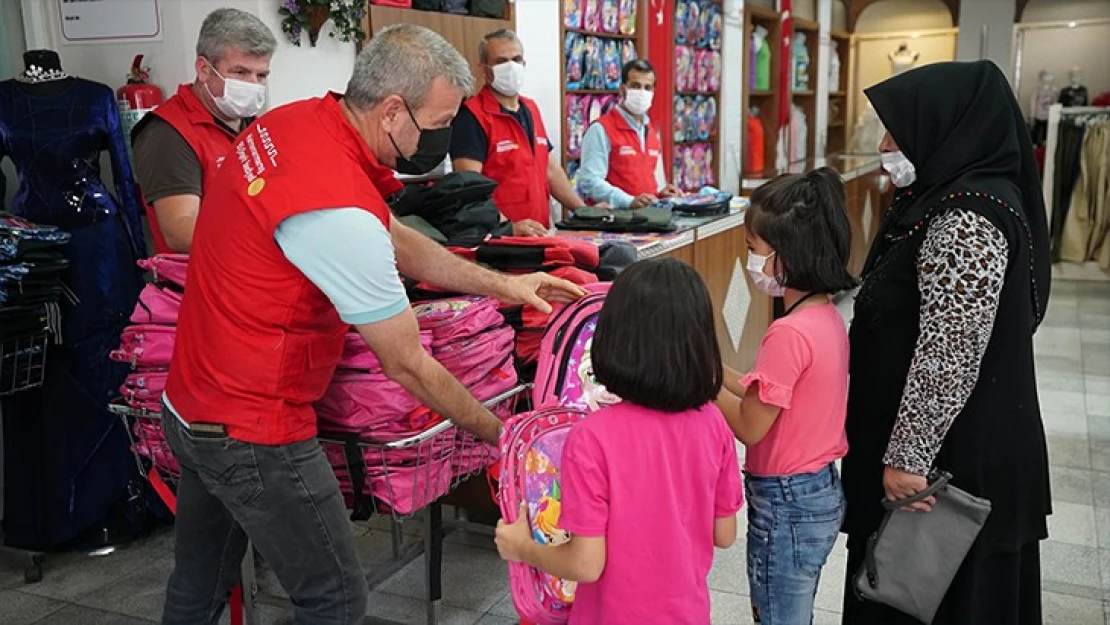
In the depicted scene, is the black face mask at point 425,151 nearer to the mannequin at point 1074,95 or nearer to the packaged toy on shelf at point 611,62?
the packaged toy on shelf at point 611,62

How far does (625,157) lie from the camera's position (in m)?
4.86

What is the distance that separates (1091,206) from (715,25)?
151 inches

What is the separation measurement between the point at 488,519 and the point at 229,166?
1937 mm

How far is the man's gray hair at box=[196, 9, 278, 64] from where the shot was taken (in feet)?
8.66

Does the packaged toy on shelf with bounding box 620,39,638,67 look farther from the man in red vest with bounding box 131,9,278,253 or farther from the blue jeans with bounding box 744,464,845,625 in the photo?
the blue jeans with bounding box 744,464,845,625

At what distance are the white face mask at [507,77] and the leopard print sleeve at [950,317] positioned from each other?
7.68ft

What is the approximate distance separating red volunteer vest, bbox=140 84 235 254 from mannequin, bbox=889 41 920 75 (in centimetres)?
1102

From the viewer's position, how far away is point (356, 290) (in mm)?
1620

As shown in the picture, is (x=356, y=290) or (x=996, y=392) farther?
(x=996, y=392)

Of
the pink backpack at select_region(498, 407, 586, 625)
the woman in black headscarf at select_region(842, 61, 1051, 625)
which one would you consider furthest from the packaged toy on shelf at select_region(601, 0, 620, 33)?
the pink backpack at select_region(498, 407, 586, 625)

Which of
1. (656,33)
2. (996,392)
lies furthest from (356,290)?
(656,33)

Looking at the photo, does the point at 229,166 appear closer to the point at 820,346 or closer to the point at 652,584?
the point at 652,584

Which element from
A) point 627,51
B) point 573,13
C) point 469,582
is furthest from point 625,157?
point 469,582

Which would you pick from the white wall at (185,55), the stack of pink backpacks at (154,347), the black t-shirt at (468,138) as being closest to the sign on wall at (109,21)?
the white wall at (185,55)
